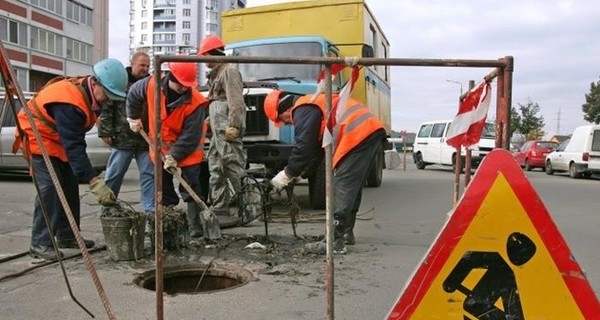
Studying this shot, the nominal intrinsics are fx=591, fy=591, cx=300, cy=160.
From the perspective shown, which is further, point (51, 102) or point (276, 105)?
point (276, 105)

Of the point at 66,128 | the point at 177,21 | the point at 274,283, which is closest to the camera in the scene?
the point at 274,283

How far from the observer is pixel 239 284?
4.59 metres

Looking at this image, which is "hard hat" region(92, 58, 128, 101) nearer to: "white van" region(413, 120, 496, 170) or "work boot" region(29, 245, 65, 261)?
"work boot" region(29, 245, 65, 261)

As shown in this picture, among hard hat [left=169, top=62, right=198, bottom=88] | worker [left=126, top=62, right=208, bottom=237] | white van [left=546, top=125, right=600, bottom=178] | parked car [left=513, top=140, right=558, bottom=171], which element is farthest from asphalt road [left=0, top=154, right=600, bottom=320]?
parked car [left=513, top=140, right=558, bottom=171]

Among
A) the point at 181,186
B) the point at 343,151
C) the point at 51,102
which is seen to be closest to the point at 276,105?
the point at 343,151

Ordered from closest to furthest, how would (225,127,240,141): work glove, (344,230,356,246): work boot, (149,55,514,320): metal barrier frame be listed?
(149,55,514,320): metal barrier frame
(344,230,356,246): work boot
(225,127,240,141): work glove

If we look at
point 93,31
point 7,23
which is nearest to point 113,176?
point 7,23

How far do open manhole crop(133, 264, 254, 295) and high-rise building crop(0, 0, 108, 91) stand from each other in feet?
109

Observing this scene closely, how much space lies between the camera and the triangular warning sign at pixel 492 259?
2.48 meters

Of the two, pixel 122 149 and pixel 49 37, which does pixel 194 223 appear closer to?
pixel 122 149

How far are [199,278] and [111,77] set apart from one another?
1853 mm

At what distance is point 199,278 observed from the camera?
16.0ft

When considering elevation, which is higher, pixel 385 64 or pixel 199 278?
pixel 385 64

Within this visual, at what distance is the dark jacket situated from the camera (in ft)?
20.0
